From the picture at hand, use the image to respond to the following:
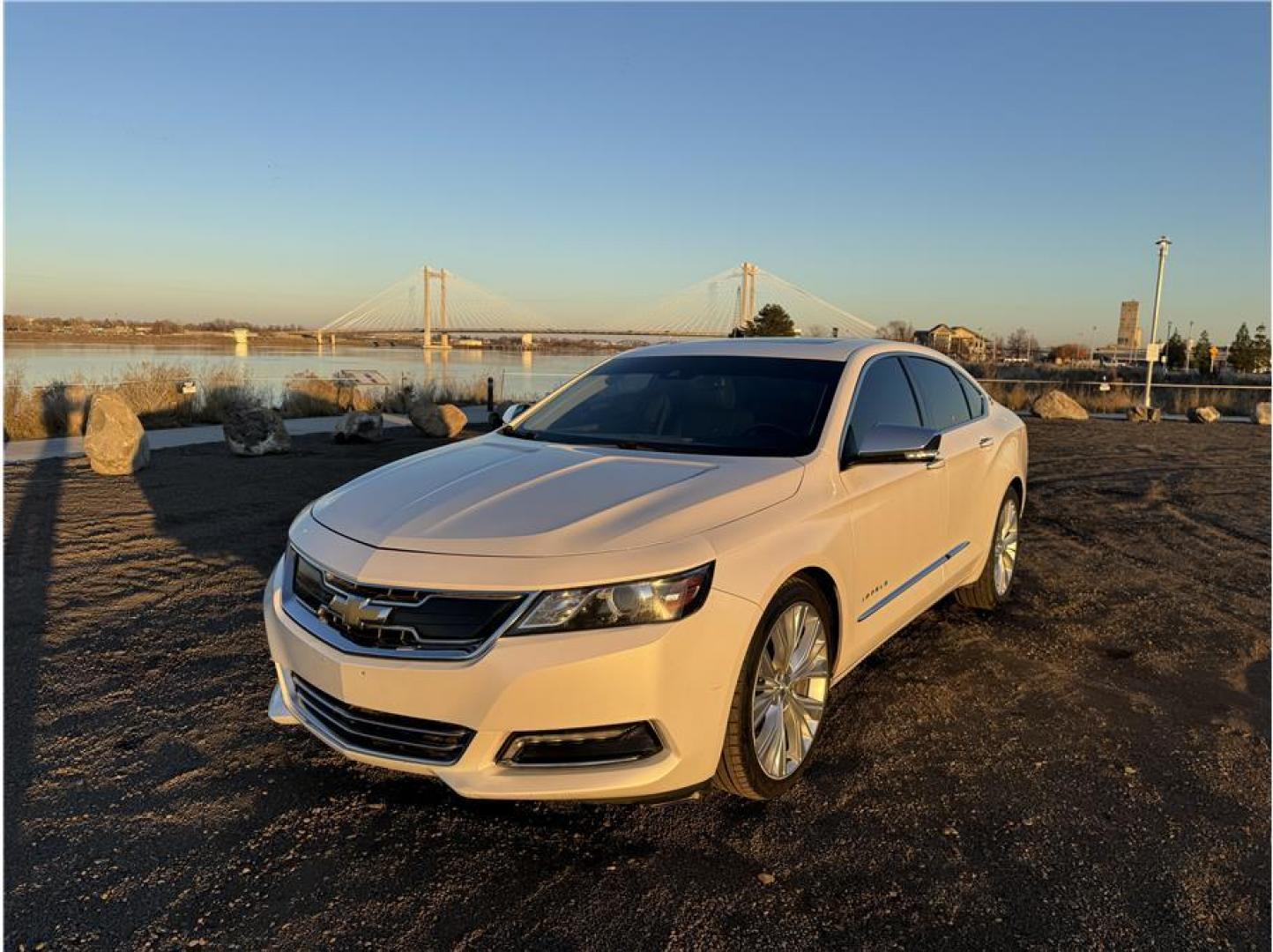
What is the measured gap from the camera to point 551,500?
9.70ft

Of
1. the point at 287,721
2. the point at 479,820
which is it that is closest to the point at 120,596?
the point at 287,721

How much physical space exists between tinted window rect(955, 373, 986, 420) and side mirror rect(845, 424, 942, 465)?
1.90m

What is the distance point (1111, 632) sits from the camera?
193 inches

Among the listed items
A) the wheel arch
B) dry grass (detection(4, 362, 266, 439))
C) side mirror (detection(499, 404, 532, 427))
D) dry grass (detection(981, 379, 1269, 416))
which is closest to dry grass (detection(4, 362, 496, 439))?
dry grass (detection(4, 362, 266, 439))

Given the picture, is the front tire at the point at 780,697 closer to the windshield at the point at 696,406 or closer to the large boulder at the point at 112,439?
the windshield at the point at 696,406

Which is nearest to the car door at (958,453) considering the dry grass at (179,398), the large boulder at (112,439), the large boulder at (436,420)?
the large boulder at (112,439)

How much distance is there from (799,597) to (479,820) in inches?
54.1

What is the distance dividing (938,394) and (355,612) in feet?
11.6

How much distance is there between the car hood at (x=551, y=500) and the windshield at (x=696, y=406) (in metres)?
0.26

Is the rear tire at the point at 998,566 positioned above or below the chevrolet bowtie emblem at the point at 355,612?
below

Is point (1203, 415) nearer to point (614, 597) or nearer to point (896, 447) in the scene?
point (896, 447)

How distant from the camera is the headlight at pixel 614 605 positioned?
250cm

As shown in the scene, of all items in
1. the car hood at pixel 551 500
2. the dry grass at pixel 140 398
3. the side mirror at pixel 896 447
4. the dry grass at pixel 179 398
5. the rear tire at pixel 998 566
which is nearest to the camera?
the car hood at pixel 551 500

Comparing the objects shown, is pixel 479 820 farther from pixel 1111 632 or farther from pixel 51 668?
pixel 1111 632
